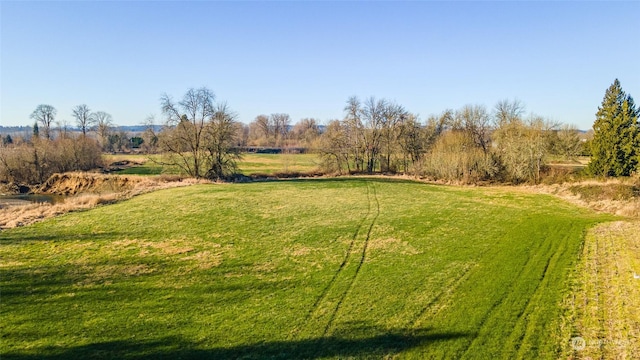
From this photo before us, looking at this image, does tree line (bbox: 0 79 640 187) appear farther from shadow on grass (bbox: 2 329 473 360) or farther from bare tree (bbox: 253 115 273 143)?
bare tree (bbox: 253 115 273 143)

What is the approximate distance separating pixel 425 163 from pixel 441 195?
49.6ft

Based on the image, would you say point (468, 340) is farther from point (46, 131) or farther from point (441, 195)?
point (46, 131)

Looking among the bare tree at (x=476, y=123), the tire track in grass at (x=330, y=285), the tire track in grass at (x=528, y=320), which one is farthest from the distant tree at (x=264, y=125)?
the tire track in grass at (x=528, y=320)

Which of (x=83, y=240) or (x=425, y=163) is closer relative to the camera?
(x=83, y=240)

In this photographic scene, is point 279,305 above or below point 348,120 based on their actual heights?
below

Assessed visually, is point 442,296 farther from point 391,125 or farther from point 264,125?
point 264,125

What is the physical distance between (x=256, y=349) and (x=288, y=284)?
4032 millimetres

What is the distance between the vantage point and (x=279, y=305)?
1138 centimetres

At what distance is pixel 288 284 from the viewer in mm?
13016

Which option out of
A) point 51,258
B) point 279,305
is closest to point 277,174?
point 51,258

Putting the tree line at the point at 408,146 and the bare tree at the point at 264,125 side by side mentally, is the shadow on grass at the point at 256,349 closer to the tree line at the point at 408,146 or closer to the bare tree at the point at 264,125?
the tree line at the point at 408,146

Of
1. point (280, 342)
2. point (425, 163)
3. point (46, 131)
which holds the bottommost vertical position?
point (280, 342)

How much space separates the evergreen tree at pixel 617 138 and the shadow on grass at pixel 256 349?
41138 millimetres

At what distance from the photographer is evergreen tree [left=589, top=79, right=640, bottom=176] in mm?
38312
